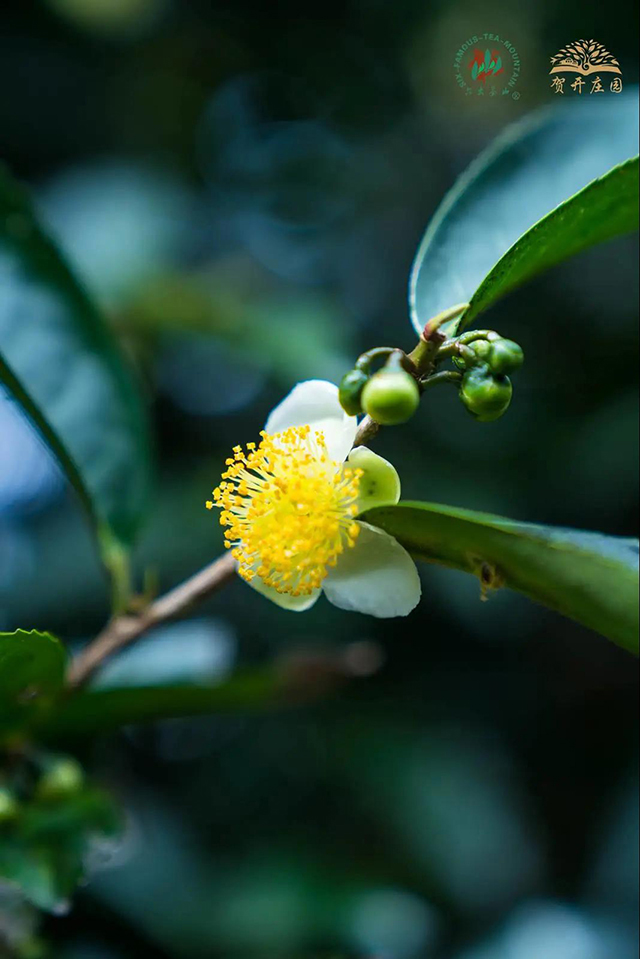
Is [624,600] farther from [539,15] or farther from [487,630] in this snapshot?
[539,15]

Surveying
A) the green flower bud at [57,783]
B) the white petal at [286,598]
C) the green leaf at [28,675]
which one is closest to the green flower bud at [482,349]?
the white petal at [286,598]

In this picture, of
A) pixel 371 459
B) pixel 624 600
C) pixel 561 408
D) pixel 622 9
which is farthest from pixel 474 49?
pixel 624 600

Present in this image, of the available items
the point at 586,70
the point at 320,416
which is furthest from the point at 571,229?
the point at 586,70

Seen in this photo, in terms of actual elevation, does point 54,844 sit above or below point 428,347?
below

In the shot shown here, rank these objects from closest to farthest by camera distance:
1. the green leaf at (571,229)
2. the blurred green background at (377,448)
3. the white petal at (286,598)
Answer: the green leaf at (571,229)
the white petal at (286,598)
the blurred green background at (377,448)

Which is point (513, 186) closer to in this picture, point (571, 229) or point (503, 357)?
point (571, 229)

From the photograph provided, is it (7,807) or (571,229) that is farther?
(7,807)

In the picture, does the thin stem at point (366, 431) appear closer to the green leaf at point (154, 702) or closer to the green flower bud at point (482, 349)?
the green flower bud at point (482, 349)

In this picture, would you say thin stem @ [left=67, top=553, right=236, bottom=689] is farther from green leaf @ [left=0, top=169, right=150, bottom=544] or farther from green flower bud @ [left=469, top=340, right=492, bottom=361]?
green flower bud @ [left=469, top=340, right=492, bottom=361]
